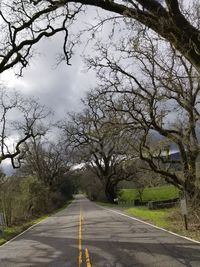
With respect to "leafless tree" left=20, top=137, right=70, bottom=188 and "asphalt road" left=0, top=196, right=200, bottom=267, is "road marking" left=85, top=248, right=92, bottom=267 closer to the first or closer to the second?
"asphalt road" left=0, top=196, right=200, bottom=267

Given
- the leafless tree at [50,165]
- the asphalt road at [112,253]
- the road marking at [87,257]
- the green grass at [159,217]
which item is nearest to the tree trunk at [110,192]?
the leafless tree at [50,165]

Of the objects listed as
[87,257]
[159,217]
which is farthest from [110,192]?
[87,257]

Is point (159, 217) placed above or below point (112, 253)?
above

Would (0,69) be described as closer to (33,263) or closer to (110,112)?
(33,263)

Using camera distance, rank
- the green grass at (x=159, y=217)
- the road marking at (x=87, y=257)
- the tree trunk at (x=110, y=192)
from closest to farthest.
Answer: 1. the road marking at (x=87, y=257)
2. the green grass at (x=159, y=217)
3. the tree trunk at (x=110, y=192)

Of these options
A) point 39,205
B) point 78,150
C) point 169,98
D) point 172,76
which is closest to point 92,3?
point 172,76

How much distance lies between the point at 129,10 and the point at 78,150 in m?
62.2

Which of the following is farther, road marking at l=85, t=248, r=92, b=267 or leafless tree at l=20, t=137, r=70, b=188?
leafless tree at l=20, t=137, r=70, b=188

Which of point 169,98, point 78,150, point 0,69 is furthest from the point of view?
point 78,150

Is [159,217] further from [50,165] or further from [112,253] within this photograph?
[50,165]

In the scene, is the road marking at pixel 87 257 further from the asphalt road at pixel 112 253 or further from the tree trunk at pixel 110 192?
the tree trunk at pixel 110 192

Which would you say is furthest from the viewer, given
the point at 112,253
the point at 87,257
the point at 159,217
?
the point at 159,217

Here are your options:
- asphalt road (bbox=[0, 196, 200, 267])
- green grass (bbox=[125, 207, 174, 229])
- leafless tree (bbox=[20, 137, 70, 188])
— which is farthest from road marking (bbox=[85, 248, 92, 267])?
leafless tree (bbox=[20, 137, 70, 188])

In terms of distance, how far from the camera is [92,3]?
588 inches
